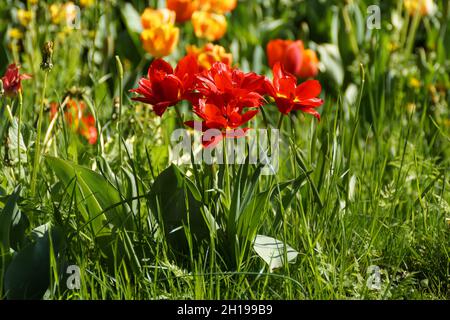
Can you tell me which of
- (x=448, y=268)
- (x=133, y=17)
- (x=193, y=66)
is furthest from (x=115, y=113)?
(x=133, y=17)

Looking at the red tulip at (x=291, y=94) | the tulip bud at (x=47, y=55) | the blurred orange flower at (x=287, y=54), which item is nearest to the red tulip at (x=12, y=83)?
the tulip bud at (x=47, y=55)

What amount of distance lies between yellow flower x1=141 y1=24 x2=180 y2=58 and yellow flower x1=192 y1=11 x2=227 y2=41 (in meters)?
0.25

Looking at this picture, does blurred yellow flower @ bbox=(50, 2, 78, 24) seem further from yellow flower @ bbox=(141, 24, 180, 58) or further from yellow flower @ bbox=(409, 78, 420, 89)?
yellow flower @ bbox=(409, 78, 420, 89)

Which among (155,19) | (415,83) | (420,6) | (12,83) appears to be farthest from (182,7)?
(12,83)

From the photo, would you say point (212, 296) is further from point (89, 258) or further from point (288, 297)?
point (89, 258)

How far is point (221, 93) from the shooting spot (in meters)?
1.58

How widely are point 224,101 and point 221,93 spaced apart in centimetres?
2

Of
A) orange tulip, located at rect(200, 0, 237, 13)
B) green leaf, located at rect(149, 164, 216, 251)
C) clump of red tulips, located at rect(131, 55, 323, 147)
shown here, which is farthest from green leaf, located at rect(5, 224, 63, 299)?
orange tulip, located at rect(200, 0, 237, 13)

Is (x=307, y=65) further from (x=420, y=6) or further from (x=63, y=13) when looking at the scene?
(x=63, y=13)

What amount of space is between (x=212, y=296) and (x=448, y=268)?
0.52 meters

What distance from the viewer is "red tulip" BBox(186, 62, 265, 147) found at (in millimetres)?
1571

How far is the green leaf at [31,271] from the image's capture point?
1.57m

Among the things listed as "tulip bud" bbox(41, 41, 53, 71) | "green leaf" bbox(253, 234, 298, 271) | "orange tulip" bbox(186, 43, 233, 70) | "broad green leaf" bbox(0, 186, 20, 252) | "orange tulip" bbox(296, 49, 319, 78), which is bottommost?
"green leaf" bbox(253, 234, 298, 271)

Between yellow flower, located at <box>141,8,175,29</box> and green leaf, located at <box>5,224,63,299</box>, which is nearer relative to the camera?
green leaf, located at <box>5,224,63,299</box>
